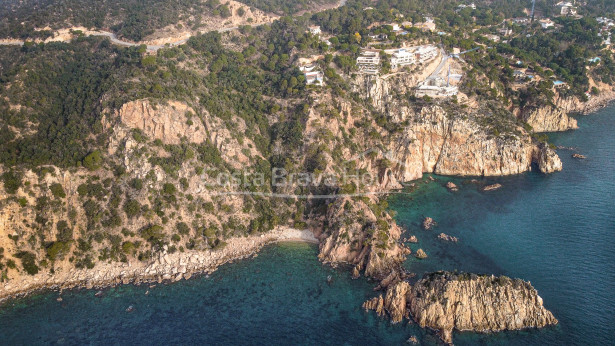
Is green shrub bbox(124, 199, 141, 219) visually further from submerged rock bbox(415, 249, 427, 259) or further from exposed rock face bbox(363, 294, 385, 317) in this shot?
submerged rock bbox(415, 249, 427, 259)

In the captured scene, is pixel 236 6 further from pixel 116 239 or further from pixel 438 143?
pixel 116 239

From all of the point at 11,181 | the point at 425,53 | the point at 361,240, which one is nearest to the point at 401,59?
the point at 425,53

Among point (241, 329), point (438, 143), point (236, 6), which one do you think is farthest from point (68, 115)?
point (438, 143)

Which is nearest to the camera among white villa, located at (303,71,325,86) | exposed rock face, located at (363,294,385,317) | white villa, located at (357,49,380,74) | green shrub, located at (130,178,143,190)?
exposed rock face, located at (363,294,385,317)

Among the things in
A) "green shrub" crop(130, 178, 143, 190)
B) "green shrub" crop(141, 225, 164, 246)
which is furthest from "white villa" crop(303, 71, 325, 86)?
"green shrub" crop(141, 225, 164, 246)

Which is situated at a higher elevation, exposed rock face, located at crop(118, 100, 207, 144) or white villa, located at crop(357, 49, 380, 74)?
white villa, located at crop(357, 49, 380, 74)

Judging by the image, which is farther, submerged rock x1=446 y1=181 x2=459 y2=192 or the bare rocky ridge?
submerged rock x1=446 y1=181 x2=459 y2=192

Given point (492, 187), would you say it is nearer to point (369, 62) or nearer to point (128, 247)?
point (369, 62)
